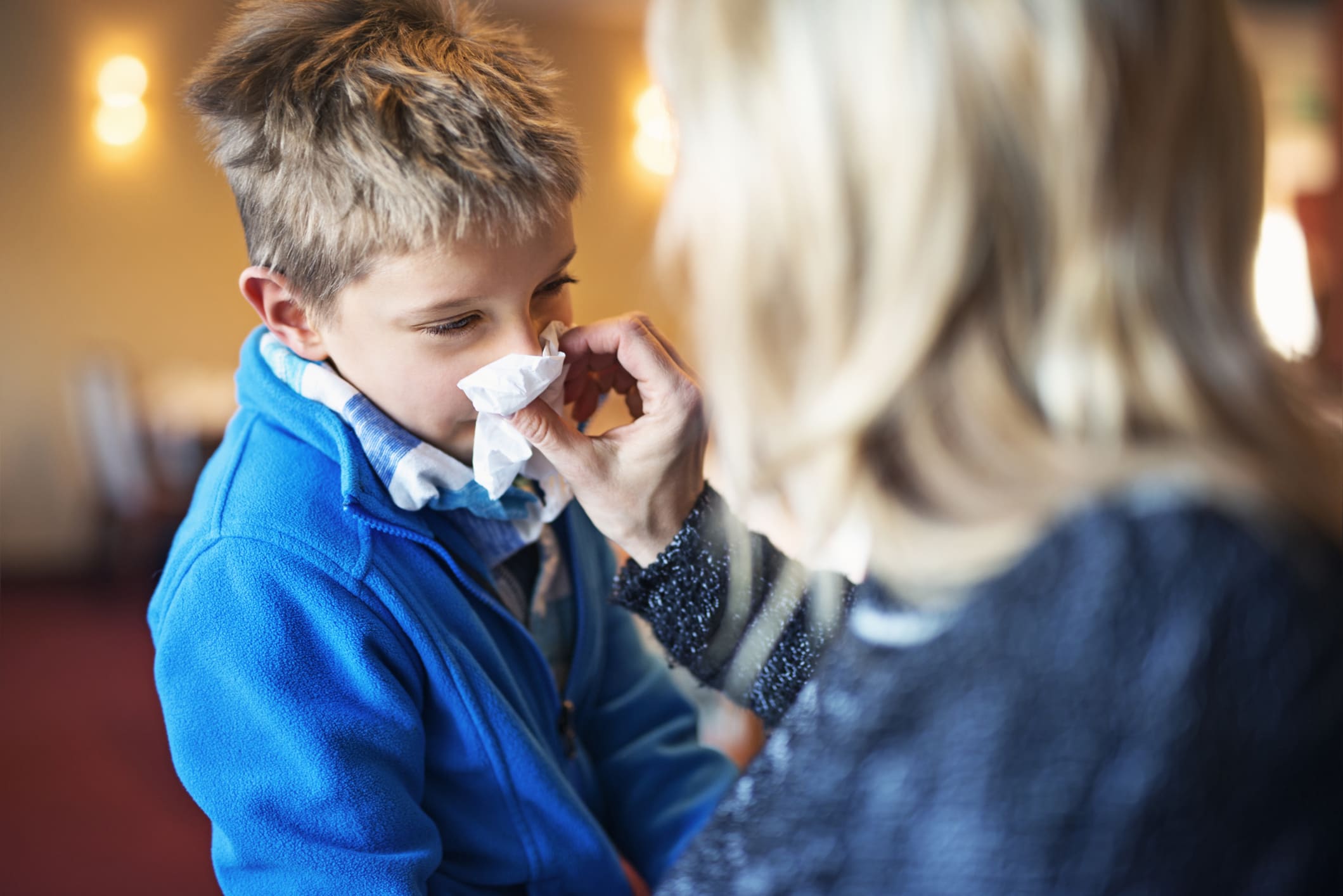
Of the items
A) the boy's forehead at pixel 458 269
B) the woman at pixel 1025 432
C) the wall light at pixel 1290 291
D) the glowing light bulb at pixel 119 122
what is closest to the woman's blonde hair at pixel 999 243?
the woman at pixel 1025 432

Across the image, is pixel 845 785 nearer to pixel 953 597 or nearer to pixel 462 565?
pixel 953 597

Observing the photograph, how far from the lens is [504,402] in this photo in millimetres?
1019

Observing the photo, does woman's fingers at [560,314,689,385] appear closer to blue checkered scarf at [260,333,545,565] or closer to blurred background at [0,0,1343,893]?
blue checkered scarf at [260,333,545,565]

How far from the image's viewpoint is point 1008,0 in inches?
25.5

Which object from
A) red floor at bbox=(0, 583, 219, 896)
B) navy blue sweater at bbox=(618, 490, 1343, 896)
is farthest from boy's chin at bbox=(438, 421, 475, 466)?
red floor at bbox=(0, 583, 219, 896)

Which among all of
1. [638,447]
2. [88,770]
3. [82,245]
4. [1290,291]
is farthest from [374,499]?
[82,245]

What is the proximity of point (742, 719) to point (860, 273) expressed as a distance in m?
1.73

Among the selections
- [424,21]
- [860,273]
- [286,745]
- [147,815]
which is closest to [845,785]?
[860,273]

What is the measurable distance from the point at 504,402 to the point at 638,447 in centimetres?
14

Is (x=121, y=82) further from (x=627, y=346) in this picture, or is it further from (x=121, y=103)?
(x=627, y=346)

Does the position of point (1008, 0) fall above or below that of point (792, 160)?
above

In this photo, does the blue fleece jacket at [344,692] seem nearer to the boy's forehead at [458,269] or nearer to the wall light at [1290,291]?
the boy's forehead at [458,269]

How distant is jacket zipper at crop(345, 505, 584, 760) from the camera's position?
101cm

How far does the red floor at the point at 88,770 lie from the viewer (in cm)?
278
